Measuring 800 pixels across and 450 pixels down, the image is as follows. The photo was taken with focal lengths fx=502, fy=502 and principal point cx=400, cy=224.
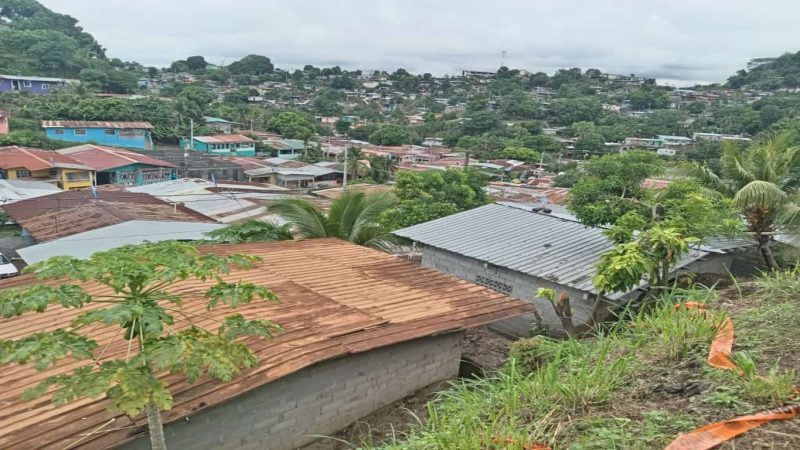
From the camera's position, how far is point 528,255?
31.3 feet

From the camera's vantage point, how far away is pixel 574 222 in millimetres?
11227

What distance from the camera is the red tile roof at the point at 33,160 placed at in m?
31.6

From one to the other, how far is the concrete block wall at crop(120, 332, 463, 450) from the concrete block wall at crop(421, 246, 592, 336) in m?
3.11

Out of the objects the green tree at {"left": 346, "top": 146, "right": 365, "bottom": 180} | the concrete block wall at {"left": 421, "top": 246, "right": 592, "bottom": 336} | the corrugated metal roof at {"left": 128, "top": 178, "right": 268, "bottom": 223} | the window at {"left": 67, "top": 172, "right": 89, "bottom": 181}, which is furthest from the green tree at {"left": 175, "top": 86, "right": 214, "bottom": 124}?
the concrete block wall at {"left": 421, "top": 246, "right": 592, "bottom": 336}

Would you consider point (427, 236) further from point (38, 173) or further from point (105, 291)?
point (38, 173)

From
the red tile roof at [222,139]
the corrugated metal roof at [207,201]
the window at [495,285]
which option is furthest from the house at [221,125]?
the window at [495,285]

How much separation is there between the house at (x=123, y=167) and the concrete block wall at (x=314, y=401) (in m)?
36.3

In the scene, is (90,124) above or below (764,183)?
below

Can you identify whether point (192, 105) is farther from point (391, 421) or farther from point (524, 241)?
point (391, 421)

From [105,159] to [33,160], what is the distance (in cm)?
503

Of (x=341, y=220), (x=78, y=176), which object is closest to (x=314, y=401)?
(x=341, y=220)

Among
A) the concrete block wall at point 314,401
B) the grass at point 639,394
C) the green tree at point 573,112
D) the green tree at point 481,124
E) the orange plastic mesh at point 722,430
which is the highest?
the green tree at point 573,112

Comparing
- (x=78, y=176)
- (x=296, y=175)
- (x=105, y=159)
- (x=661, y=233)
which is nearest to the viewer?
(x=661, y=233)

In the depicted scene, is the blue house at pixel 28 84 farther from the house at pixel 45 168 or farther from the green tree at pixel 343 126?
the house at pixel 45 168
